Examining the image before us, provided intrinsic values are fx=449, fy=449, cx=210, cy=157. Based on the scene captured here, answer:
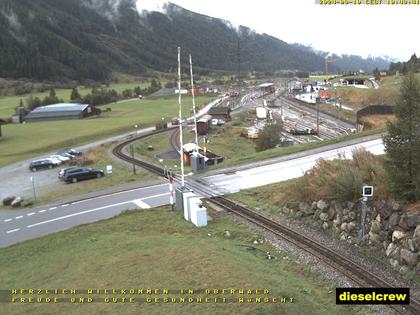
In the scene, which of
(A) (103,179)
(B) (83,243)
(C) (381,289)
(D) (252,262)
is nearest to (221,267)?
(D) (252,262)

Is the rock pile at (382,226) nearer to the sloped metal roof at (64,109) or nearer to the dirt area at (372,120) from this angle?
the dirt area at (372,120)

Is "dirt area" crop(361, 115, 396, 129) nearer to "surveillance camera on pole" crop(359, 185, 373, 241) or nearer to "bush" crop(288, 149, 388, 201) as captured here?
"bush" crop(288, 149, 388, 201)

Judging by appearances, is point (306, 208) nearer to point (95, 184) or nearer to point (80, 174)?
point (95, 184)

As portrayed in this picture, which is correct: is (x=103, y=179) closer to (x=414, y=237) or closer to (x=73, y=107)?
(x=414, y=237)

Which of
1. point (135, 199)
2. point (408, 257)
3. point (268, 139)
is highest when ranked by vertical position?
point (408, 257)

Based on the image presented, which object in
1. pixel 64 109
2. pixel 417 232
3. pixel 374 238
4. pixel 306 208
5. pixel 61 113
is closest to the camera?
pixel 417 232

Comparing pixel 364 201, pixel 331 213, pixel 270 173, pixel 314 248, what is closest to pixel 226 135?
pixel 270 173

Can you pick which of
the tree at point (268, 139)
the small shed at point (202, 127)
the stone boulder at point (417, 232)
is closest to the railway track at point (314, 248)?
the stone boulder at point (417, 232)
